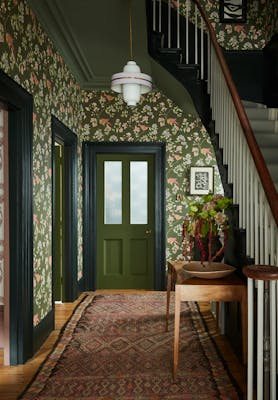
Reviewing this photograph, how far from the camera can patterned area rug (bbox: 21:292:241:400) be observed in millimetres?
2607

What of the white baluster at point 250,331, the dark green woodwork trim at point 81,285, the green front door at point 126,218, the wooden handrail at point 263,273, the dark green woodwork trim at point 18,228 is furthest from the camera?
the green front door at point 126,218

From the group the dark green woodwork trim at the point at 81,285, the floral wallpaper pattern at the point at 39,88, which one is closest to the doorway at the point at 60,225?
the dark green woodwork trim at the point at 81,285

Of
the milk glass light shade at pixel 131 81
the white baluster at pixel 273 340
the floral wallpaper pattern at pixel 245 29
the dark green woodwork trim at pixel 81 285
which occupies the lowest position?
the dark green woodwork trim at pixel 81 285

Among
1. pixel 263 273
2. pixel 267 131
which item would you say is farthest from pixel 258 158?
pixel 267 131

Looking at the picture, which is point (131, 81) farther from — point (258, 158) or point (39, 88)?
point (258, 158)

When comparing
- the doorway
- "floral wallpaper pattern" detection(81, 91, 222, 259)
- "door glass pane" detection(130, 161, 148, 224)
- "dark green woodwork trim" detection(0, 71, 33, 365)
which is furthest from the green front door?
"dark green woodwork trim" detection(0, 71, 33, 365)

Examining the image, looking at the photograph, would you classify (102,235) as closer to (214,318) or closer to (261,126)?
(214,318)

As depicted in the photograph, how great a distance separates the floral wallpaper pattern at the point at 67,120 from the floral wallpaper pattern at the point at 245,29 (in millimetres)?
16

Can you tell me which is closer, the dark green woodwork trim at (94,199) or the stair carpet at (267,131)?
the stair carpet at (267,131)

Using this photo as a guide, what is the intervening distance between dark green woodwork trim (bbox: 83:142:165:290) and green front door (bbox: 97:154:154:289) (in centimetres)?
12

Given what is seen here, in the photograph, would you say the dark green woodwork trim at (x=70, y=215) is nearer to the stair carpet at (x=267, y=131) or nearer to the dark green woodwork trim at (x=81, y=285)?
the dark green woodwork trim at (x=81, y=285)

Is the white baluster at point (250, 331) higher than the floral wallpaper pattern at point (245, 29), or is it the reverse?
the floral wallpaper pattern at point (245, 29)

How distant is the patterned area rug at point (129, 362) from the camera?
2607 mm

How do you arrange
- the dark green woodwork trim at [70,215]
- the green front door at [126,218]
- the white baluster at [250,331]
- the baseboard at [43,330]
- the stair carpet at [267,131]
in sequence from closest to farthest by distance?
the white baluster at [250,331]
the baseboard at [43,330]
the stair carpet at [267,131]
the dark green woodwork trim at [70,215]
the green front door at [126,218]
